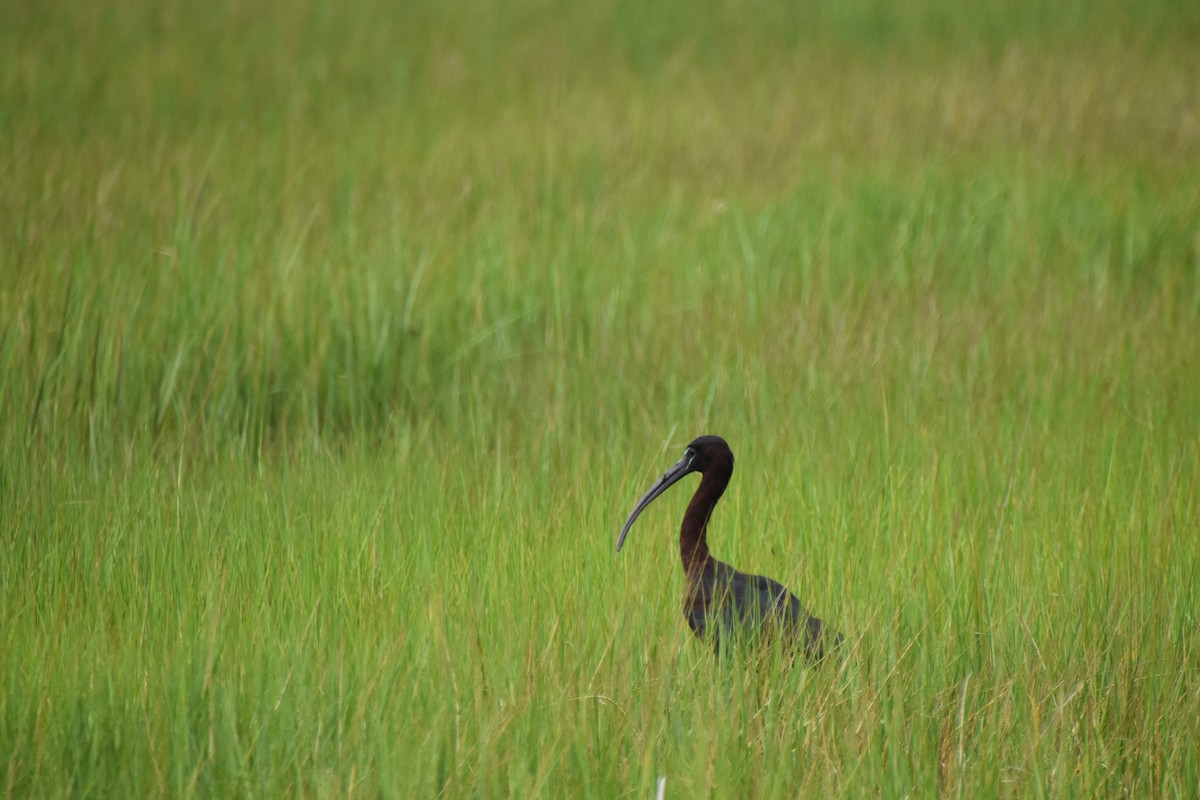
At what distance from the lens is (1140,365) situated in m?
4.72

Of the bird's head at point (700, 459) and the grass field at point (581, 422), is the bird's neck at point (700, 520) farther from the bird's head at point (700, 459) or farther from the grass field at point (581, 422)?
the grass field at point (581, 422)

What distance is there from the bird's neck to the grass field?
124 millimetres

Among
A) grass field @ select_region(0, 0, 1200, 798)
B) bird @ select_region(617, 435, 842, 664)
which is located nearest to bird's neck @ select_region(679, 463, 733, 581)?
bird @ select_region(617, 435, 842, 664)

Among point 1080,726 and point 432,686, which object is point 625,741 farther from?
point 1080,726

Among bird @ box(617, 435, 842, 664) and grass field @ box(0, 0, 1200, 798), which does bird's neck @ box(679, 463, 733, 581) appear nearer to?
bird @ box(617, 435, 842, 664)

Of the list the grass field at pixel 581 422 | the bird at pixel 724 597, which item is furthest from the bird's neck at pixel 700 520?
the grass field at pixel 581 422

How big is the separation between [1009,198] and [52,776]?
206 inches

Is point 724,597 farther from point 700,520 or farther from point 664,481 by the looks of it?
point 664,481

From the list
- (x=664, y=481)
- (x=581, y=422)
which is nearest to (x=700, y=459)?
(x=664, y=481)

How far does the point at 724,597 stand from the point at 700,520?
0.41 metres

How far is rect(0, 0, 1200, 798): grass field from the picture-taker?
8.29 ft

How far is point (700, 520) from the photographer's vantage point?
3279mm

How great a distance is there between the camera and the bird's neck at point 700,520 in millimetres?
3162

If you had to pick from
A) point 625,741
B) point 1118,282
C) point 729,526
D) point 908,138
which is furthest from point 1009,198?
point 625,741
